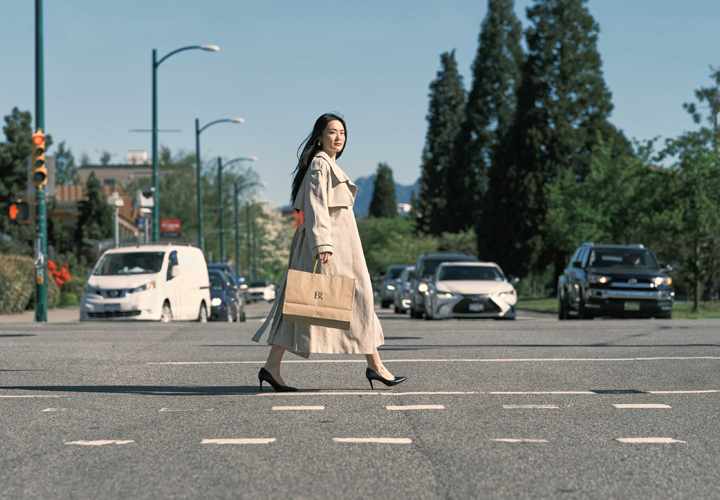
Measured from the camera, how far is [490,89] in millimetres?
72062

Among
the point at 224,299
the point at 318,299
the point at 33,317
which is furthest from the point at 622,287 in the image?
the point at 318,299

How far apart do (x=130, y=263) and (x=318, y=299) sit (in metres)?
14.8

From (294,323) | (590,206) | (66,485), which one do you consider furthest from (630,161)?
(66,485)

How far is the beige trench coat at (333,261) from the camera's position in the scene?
7.23m

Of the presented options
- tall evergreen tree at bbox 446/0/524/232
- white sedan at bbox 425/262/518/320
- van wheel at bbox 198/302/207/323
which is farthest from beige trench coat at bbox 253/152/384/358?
tall evergreen tree at bbox 446/0/524/232

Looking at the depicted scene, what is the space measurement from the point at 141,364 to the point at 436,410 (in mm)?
4036

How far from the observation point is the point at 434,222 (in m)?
86.7

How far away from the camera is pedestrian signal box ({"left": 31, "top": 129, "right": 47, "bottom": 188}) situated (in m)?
21.7

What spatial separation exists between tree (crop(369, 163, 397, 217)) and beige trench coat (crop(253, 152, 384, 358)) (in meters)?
123

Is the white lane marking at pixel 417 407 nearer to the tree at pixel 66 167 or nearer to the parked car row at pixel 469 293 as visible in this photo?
the parked car row at pixel 469 293

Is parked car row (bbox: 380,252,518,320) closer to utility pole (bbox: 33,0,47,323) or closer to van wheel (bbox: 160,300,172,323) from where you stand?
van wheel (bbox: 160,300,172,323)

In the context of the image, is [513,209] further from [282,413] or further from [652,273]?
[282,413]

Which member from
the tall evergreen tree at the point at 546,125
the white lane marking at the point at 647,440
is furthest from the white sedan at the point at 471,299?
the tall evergreen tree at the point at 546,125

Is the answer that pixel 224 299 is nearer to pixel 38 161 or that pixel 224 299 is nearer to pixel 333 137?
pixel 38 161
